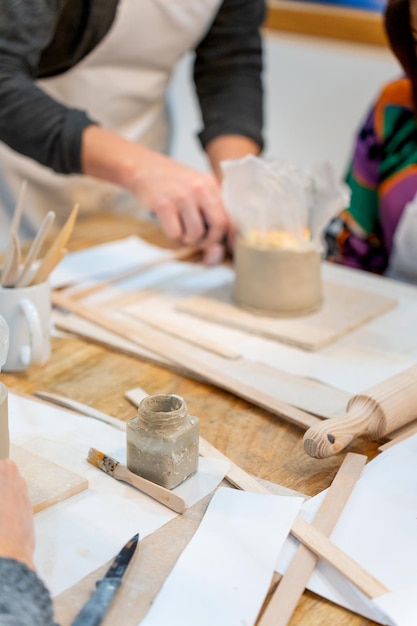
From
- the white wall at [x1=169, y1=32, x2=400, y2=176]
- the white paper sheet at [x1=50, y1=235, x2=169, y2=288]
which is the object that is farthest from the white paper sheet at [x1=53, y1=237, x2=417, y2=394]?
the white wall at [x1=169, y1=32, x2=400, y2=176]

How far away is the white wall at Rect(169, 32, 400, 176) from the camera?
2.51 metres

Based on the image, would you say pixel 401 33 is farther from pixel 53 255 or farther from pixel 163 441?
pixel 163 441

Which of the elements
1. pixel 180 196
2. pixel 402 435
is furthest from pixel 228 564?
pixel 180 196

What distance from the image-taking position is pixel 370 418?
0.85 metres

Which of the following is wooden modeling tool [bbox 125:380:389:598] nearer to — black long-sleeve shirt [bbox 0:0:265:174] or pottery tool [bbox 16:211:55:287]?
pottery tool [bbox 16:211:55:287]

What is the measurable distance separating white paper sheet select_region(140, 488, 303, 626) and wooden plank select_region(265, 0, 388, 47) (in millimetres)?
2015

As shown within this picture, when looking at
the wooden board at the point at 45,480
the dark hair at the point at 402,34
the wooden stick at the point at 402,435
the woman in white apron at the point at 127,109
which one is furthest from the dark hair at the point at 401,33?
the wooden board at the point at 45,480

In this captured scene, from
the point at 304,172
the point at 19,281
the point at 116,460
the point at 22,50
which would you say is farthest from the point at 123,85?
the point at 116,460

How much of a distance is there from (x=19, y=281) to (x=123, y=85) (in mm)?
751

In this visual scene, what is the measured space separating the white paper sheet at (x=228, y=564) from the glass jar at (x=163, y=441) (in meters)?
0.05

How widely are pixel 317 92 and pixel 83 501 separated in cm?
215

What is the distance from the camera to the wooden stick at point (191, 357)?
934mm

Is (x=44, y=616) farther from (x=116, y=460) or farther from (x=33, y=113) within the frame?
(x=33, y=113)

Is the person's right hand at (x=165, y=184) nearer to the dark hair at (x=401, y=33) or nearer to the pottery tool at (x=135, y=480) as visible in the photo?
the dark hair at (x=401, y=33)
